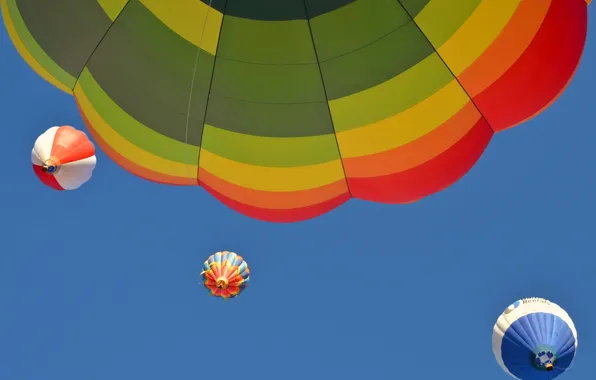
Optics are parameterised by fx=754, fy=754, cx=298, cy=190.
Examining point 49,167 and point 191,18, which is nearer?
point 191,18

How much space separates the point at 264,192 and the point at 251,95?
949 millimetres

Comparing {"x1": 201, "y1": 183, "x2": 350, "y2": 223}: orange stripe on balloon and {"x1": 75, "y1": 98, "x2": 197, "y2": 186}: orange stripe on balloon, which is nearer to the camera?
{"x1": 75, "y1": 98, "x2": 197, "y2": 186}: orange stripe on balloon

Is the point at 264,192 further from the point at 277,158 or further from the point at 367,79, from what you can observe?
the point at 367,79

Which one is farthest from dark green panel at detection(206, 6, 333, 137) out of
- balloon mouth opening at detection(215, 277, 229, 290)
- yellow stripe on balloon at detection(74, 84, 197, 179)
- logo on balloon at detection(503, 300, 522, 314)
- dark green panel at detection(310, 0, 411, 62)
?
logo on balloon at detection(503, 300, 522, 314)

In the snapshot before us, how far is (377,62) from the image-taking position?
206 inches

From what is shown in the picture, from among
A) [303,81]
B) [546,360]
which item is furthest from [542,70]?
[546,360]

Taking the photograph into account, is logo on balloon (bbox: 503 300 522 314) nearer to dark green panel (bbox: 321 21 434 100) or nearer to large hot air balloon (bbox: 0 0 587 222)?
large hot air balloon (bbox: 0 0 587 222)

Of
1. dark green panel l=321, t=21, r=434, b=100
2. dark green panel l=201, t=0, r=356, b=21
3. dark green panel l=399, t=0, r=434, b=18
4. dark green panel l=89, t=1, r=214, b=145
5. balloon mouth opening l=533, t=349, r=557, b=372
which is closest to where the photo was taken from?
dark green panel l=201, t=0, r=356, b=21

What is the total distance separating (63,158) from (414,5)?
602 cm

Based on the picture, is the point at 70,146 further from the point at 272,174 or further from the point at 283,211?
the point at 272,174

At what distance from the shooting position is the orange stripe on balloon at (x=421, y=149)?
564cm

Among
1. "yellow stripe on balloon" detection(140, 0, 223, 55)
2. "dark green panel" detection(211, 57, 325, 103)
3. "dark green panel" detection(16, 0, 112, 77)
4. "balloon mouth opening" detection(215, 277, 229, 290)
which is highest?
"balloon mouth opening" detection(215, 277, 229, 290)

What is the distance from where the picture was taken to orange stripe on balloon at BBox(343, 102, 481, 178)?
5.64 meters

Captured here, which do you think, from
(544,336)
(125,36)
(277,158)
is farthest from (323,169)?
(544,336)
